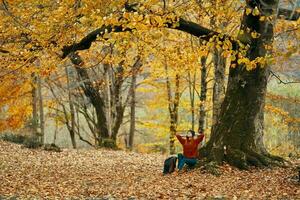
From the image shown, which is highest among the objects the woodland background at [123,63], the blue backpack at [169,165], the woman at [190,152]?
the woodland background at [123,63]

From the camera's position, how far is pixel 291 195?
10969 mm

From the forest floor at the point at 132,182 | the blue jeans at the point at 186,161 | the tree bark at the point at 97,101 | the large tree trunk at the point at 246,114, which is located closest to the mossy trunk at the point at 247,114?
the large tree trunk at the point at 246,114

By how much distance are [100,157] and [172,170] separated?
7.82 metres

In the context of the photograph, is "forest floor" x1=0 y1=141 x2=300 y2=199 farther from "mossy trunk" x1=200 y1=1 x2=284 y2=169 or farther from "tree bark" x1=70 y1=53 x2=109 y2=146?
"tree bark" x1=70 y1=53 x2=109 y2=146

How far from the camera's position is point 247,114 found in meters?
15.4

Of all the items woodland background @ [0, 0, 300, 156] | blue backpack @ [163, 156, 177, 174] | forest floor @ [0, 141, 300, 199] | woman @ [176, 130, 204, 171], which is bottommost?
forest floor @ [0, 141, 300, 199]

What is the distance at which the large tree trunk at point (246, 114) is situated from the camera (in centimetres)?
1523

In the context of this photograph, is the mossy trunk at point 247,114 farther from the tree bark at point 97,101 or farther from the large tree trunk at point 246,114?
the tree bark at point 97,101

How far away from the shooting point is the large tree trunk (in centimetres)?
1523

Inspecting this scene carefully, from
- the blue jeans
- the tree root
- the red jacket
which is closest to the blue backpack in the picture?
the blue jeans

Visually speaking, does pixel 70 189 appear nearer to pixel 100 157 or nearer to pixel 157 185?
pixel 157 185

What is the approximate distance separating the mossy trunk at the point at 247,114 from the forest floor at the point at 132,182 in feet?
2.32

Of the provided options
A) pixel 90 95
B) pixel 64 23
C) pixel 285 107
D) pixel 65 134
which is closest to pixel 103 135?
Result: pixel 90 95

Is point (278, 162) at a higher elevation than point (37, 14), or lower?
lower
